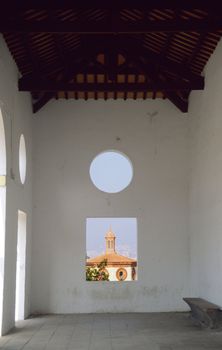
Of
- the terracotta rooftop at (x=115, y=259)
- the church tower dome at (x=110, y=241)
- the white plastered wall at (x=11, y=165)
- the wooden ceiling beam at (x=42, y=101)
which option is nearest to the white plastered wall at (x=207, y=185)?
the wooden ceiling beam at (x=42, y=101)

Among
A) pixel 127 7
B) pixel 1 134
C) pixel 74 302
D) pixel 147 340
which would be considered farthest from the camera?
pixel 74 302

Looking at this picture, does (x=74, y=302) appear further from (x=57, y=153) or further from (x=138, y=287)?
(x=57, y=153)

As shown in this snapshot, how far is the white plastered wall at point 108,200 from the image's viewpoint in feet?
45.3

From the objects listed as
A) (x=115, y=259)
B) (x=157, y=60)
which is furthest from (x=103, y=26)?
(x=115, y=259)

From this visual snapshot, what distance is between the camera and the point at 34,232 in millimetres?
14023

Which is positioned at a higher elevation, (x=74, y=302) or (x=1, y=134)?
(x=1, y=134)

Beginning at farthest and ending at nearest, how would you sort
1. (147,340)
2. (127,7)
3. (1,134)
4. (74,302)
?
1. (74,302)
2. (1,134)
3. (147,340)
4. (127,7)

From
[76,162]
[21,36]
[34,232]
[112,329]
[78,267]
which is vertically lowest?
[112,329]

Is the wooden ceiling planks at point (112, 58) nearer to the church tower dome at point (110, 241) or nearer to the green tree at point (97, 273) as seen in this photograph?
the green tree at point (97, 273)

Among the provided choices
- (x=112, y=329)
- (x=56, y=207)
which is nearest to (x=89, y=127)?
(x=56, y=207)

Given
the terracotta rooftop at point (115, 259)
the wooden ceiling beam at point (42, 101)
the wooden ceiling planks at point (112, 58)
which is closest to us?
the wooden ceiling planks at point (112, 58)

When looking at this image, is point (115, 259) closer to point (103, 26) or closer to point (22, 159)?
point (22, 159)

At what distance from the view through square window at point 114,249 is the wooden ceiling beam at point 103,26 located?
7964 mm

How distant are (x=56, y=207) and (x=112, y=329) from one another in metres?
4.38
